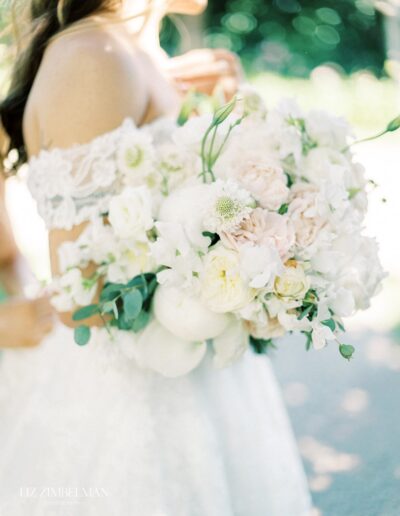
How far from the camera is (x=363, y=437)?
2893 millimetres

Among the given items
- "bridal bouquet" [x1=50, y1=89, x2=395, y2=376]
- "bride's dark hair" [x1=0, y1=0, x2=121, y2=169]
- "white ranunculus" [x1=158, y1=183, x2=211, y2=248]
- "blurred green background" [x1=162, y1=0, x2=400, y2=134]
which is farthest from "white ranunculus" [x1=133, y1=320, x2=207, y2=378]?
"blurred green background" [x1=162, y1=0, x2=400, y2=134]

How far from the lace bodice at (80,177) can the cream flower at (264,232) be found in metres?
0.32

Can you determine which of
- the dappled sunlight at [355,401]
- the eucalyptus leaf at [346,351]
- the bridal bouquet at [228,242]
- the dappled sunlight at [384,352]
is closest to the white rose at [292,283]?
the bridal bouquet at [228,242]

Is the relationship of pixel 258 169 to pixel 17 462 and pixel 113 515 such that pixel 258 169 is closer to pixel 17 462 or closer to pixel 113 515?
pixel 113 515

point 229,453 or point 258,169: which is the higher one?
point 258,169

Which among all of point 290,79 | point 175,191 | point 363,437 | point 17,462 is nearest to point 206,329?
point 175,191

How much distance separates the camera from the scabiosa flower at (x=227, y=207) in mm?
1278

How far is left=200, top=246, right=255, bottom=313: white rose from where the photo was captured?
4.22 feet

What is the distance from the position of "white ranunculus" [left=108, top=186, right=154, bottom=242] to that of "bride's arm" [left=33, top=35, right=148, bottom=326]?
190mm

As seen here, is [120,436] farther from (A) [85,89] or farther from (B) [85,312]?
(A) [85,89]

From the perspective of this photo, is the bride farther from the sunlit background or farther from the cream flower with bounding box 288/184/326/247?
the sunlit background

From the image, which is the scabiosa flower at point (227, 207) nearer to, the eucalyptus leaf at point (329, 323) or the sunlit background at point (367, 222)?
the eucalyptus leaf at point (329, 323)

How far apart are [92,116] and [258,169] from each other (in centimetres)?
39

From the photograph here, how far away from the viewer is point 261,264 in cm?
125
